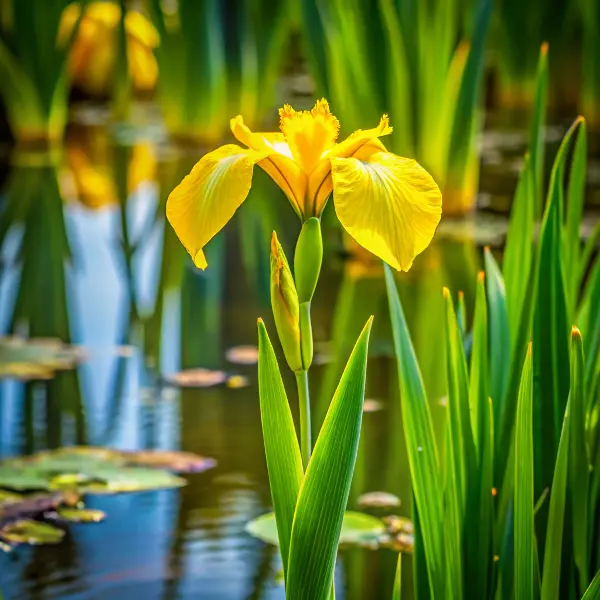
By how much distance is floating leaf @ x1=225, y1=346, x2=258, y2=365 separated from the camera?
105 inches

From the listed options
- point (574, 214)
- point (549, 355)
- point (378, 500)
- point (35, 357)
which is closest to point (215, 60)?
point (35, 357)

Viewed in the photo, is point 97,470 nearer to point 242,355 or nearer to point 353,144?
point 242,355

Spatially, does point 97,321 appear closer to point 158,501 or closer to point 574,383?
point 158,501

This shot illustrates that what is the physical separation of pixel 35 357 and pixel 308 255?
5.76ft

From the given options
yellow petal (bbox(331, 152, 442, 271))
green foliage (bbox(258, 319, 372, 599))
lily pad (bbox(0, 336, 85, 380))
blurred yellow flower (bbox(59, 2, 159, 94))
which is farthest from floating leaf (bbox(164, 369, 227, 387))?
blurred yellow flower (bbox(59, 2, 159, 94))

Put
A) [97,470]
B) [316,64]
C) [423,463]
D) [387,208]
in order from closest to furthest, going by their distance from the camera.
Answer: [387,208]
[423,463]
[97,470]
[316,64]

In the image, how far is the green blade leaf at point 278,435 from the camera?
3.32 ft

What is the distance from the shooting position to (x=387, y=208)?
3.07ft

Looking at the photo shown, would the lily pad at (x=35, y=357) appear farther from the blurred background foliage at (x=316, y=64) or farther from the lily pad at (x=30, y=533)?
the blurred background foliage at (x=316, y=64)

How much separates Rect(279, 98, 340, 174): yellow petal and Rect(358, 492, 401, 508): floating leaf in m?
0.99

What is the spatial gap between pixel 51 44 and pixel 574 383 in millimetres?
4175

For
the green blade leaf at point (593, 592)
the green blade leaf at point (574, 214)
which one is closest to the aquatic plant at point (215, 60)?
the green blade leaf at point (574, 214)

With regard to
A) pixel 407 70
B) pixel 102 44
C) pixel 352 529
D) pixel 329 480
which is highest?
pixel 102 44

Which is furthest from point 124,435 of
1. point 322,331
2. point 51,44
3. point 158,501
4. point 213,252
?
point 51,44
